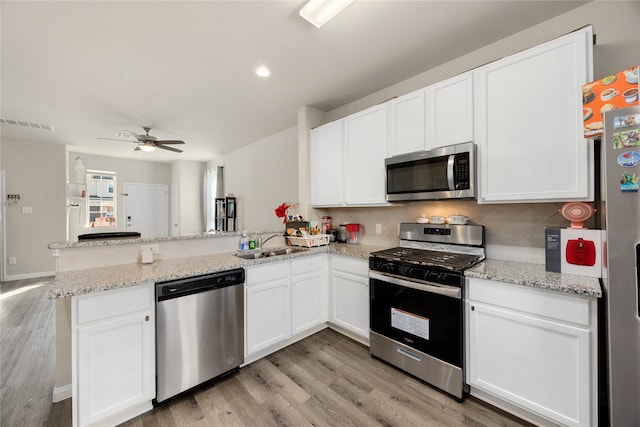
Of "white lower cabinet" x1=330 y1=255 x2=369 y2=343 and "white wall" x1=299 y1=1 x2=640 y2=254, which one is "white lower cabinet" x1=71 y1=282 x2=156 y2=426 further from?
"white wall" x1=299 y1=1 x2=640 y2=254

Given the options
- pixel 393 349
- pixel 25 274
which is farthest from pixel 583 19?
pixel 25 274

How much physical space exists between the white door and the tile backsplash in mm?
6556

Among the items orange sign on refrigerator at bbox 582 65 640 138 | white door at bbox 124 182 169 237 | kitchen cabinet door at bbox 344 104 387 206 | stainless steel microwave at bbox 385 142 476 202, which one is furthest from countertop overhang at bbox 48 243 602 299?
white door at bbox 124 182 169 237

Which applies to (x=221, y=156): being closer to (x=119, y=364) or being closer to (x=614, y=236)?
(x=119, y=364)

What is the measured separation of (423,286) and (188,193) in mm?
6896

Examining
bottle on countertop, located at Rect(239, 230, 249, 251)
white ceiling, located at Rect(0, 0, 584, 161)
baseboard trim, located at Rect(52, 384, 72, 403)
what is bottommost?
baseboard trim, located at Rect(52, 384, 72, 403)

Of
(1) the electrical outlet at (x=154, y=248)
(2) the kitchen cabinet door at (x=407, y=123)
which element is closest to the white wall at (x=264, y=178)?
(2) the kitchen cabinet door at (x=407, y=123)

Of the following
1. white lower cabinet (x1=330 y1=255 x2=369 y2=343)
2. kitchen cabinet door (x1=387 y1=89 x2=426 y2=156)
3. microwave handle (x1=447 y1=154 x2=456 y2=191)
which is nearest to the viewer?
microwave handle (x1=447 y1=154 x2=456 y2=191)

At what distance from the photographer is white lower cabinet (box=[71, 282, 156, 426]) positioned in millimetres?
1435

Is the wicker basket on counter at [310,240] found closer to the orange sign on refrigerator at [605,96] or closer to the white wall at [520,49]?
the white wall at [520,49]

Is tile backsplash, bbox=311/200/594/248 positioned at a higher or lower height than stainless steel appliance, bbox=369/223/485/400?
higher

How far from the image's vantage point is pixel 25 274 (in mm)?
4914

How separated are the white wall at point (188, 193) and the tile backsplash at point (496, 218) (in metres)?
5.94

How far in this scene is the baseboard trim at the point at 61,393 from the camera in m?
1.78
